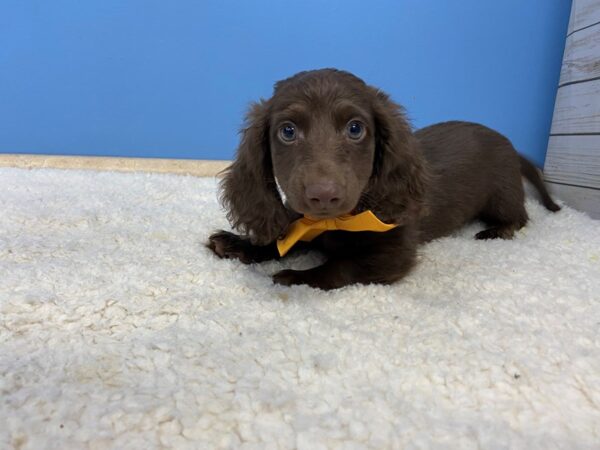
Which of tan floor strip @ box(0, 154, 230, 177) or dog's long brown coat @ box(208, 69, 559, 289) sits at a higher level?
dog's long brown coat @ box(208, 69, 559, 289)

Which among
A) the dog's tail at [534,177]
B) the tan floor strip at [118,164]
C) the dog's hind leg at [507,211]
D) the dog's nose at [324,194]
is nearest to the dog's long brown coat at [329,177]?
the dog's nose at [324,194]

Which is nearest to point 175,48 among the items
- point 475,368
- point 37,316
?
point 37,316

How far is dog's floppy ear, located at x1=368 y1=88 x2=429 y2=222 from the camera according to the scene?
52.0 inches

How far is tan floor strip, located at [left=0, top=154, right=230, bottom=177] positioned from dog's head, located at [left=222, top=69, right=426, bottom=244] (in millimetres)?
1604

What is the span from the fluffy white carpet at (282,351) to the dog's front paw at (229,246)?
6cm

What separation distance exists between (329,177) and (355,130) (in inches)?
10.7

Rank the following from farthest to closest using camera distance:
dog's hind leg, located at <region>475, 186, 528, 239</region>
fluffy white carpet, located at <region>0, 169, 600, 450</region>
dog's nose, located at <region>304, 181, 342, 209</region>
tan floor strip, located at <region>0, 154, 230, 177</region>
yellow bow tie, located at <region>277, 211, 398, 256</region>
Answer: tan floor strip, located at <region>0, 154, 230, 177</region>
dog's hind leg, located at <region>475, 186, 528, 239</region>
yellow bow tie, located at <region>277, 211, 398, 256</region>
dog's nose, located at <region>304, 181, 342, 209</region>
fluffy white carpet, located at <region>0, 169, 600, 450</region>

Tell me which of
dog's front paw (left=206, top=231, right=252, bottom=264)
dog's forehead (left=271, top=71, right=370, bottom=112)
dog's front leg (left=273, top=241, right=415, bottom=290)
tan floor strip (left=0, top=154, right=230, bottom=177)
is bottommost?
tan floor strip (left=0, top=154, right=230, bottom=177)

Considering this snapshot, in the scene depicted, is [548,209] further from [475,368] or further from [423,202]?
[475,368]

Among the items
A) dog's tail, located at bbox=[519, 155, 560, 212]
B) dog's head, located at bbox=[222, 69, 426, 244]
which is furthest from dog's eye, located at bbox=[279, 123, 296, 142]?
dog's tail, located at bbox=[519, 155, 560, 212]

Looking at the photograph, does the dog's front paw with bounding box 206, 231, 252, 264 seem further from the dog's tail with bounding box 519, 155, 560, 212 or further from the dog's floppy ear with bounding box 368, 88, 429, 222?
the dog's tail with bounding box 519, 155, 560, 212

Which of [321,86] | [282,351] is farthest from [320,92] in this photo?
[282,351]

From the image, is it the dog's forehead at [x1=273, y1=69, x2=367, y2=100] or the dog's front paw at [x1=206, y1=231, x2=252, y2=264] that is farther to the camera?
the dog's front paw at [x1=206, y1=231, x2=252, y2=264]

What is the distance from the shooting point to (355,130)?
1265 mm
